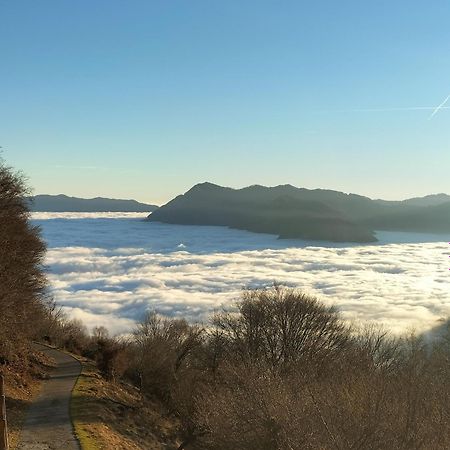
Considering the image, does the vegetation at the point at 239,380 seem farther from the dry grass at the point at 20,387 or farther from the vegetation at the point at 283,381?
the dry grass at the point at 20,387

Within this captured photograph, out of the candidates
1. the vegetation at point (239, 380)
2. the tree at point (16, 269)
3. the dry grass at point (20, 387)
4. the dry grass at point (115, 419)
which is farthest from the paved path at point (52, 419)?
the tree at point (16, 269)

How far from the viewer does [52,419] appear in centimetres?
2430

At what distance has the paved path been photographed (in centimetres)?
2091

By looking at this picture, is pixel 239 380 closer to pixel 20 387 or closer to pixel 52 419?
pixel 52 419

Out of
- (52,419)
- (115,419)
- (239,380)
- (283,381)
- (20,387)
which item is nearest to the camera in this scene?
(52,419)

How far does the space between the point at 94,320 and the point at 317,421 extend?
6965 inches

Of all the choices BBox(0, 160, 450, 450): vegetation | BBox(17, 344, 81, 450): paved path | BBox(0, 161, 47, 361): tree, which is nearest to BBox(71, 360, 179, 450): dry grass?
BBox(0, 160, 450, 450): vegetation

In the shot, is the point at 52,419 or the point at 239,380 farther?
the point at 239,380

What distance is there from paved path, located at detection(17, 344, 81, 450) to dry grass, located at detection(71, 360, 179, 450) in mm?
481

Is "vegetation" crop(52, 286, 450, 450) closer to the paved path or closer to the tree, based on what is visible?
the paved path

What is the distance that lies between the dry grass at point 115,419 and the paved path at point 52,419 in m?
0.48

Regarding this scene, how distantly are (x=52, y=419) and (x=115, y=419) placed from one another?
469 cm

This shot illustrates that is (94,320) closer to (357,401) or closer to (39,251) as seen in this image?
(39,251)

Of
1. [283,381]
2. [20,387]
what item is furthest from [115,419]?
[283,381]
